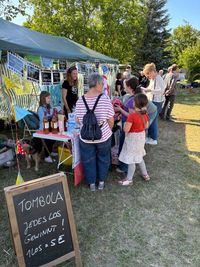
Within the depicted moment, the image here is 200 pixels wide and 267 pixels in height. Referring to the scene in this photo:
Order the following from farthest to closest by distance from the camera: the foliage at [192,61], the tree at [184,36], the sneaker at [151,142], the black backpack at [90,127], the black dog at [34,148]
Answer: the tree at [184,36]
the foliage at [192,61]
the sneaker at [151,142]
the black dog at [34,148]
the black backpack at [90,127]

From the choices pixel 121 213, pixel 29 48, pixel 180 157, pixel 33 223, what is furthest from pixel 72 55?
pixel 33 223

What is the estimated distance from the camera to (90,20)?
1778 centimetres

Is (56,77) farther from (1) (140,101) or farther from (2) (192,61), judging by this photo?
(2) (192,61)

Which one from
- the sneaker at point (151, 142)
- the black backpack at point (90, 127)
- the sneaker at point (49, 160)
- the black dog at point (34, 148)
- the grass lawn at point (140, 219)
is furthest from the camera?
the sneaker at point (151, 142)

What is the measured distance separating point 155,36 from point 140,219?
2372cm

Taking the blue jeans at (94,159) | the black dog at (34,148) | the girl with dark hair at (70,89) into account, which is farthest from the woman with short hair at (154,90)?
the black dog at (34,148)

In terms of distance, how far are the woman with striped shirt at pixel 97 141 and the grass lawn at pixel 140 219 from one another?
0.88 ft

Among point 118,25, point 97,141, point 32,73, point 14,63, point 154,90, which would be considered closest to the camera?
point 97,141

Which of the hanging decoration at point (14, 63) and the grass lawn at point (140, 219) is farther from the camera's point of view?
the hanging decoration at point (14, 63)

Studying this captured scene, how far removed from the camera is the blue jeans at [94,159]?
3.18 meters

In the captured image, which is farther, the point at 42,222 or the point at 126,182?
the point at 126,182

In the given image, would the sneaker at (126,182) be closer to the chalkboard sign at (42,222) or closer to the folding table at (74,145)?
the folding table at (74,145)

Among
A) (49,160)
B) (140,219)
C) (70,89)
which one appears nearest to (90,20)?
(70,89)

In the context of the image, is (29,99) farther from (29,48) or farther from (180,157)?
(180,157)
